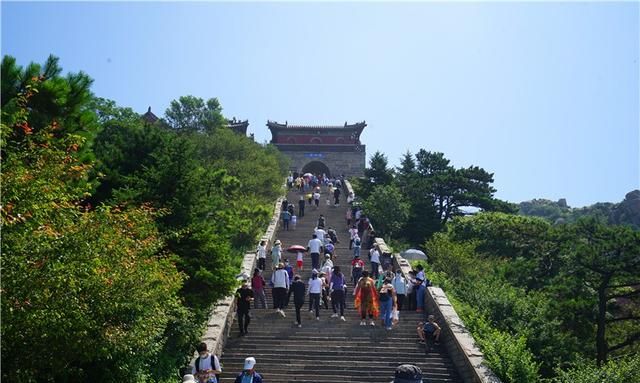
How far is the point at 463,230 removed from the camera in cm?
2934

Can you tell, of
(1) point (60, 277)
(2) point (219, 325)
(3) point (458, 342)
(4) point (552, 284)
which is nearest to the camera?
(1) point (60, 277)

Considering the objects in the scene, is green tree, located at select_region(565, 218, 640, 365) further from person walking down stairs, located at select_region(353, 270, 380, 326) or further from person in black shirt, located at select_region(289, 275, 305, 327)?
person in black shirt, located at select_region(289, 275, 305, 327)

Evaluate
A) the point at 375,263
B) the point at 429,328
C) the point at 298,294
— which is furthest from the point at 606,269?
the point at 298,294

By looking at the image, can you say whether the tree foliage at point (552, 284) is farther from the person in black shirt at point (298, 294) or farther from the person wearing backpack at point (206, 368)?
the person wearing backpack at point (206, 368)

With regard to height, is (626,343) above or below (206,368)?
below

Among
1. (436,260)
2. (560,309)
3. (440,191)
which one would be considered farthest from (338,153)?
(560,309)

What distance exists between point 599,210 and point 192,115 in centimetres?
4005

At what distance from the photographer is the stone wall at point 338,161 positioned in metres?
58.9

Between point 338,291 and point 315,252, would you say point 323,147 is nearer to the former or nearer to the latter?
point 315,252

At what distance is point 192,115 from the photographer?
42188 millimetres

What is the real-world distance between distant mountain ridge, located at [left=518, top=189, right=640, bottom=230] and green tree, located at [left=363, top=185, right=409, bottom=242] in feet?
23.8

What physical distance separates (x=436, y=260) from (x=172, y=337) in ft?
43.1

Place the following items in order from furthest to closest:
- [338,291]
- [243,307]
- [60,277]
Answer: [338,291]
[243,307]
[60,277]

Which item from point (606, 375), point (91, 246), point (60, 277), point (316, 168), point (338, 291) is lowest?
point (606, 375)
